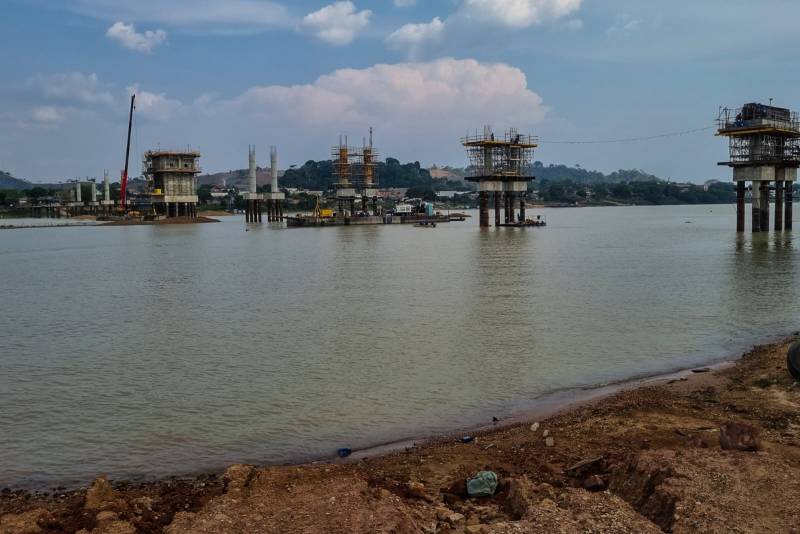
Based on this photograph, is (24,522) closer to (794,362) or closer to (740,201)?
(794,362)

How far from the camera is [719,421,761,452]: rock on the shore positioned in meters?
9.00

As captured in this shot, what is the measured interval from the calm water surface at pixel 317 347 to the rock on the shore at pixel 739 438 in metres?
4.74

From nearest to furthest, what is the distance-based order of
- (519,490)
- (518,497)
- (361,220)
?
(518,497) < (519,490) < (361,220)

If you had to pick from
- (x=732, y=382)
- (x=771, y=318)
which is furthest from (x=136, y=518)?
(x=771, y=318)

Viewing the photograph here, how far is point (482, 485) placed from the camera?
855cm

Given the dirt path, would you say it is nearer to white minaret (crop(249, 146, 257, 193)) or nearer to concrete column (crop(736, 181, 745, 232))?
concrete column (crop(736, 181, 745, 232))

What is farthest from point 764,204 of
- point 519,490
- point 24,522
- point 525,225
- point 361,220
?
point 24,522

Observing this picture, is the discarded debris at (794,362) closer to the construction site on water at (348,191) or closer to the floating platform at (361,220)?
the construction site on water at (348,191)

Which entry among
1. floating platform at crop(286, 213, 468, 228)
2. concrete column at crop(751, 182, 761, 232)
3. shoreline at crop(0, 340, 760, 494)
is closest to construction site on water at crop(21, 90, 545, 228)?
floating platform at crop(286, 213, 468, 228)

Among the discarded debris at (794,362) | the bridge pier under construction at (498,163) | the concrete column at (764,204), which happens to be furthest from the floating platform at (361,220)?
the discarded debris at (794,362)

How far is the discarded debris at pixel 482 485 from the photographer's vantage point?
8461mm

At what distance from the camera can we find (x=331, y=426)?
42.1 ft

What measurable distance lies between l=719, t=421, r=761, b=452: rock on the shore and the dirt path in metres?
0.02

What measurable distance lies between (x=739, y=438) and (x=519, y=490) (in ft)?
10.3
